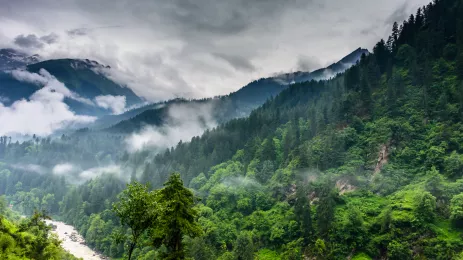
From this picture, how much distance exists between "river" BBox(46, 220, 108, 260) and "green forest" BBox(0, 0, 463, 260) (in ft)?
12.8

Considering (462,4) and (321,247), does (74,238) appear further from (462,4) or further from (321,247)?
(462,4)

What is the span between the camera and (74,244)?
13400 cm

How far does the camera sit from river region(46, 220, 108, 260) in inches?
4755

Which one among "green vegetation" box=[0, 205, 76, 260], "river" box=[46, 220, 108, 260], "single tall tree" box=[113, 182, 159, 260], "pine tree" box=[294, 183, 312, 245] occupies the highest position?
"single tall tree" box=[113, 182, 159, 260]

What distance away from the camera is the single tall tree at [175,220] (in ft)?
88.4

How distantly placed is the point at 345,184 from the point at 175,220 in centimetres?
7383

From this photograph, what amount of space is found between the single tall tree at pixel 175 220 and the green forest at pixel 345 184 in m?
0.10

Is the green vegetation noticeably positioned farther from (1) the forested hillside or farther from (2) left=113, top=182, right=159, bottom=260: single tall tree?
(2) left=113, top=182, right=159, bottom=260: single tall tree

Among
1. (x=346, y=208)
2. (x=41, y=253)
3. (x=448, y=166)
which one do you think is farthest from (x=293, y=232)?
(x=41, y=253)

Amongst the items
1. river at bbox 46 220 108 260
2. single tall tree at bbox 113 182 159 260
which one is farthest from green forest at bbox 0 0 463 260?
river at bbox 46 220 108 260

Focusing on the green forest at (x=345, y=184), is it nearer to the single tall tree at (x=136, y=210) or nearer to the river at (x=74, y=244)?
the single tall tree at (x=136, y=210)

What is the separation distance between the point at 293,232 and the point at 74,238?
109737 mm

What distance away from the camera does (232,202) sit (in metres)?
107

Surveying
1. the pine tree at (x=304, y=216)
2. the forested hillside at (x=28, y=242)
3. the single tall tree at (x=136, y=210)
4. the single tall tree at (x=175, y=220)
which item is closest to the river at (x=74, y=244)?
the pine tree at (x=304, y=216)
